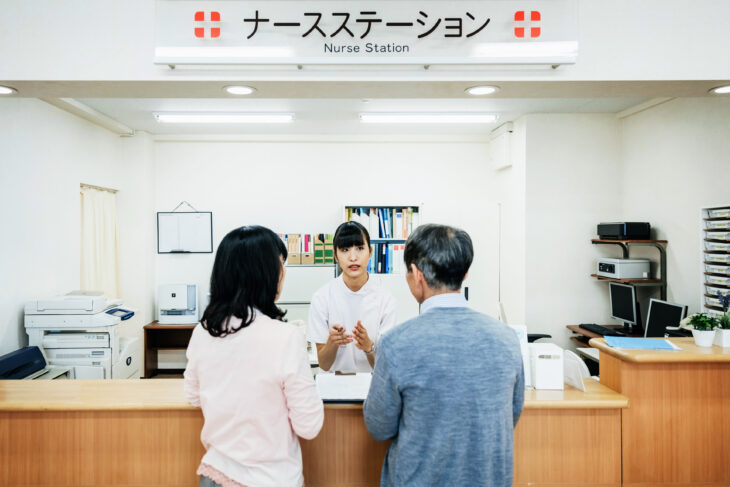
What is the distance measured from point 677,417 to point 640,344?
30 centimetres

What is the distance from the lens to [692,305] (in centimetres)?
339

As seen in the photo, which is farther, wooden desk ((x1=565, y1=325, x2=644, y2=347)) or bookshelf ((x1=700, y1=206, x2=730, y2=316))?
wooden desk ((x1=565, y1=325, x2=644, y2=347))

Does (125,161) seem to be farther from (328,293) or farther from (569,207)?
(569,207)

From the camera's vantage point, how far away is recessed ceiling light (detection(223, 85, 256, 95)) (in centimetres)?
197

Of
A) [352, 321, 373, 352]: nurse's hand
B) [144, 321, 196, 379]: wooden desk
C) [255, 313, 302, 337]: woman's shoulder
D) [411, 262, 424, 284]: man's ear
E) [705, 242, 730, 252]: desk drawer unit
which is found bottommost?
[144, 321, 196, 379]: wooden desk

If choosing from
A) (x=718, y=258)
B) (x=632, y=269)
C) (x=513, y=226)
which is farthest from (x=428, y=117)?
(x=718, y=258)

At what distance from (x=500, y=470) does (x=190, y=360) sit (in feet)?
2.99

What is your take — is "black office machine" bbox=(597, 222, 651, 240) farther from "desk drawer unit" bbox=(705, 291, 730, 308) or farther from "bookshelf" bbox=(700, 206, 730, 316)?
"desk drawer unit" bbox=(705, 291, 730, 308)

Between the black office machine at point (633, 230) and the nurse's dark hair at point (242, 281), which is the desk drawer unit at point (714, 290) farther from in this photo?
the nurse's dark hair at point (242, 281)

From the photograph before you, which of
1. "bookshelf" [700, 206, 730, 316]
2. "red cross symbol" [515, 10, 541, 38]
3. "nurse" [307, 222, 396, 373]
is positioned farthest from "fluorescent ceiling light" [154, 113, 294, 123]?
"bookshelf" [700, 206, 730, 316]

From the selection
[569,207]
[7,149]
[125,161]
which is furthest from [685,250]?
[125,161]

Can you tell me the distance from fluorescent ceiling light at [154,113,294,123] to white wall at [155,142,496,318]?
74 cm

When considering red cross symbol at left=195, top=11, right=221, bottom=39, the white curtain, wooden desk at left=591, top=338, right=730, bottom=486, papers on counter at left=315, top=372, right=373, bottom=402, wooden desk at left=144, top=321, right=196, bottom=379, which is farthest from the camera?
wooden desk at left=144, top=321, right=196, bottom=379

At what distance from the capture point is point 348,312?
2.14 meters
